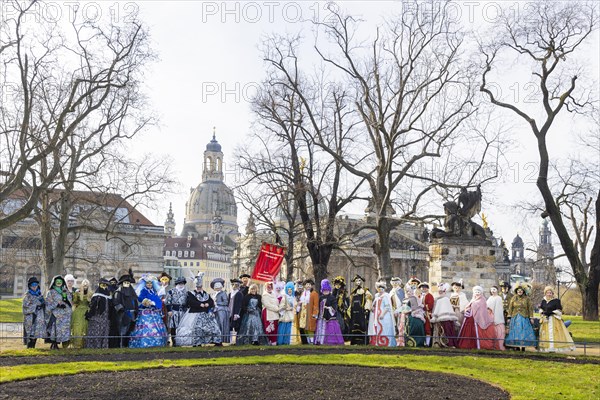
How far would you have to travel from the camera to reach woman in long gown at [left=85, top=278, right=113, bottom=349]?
1808 centimetres

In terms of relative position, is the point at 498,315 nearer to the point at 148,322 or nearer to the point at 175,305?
the point at 175,305

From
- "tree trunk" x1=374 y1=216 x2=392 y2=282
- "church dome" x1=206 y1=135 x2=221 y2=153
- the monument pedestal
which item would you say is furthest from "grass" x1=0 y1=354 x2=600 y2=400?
"church dome" x1=206 y1=135 x2=221 y2=153

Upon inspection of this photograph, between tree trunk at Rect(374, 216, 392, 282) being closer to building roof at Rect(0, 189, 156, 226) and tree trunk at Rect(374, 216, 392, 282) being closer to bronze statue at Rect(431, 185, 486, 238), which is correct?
bronze statue at Rect(431, 185, 486, 238)

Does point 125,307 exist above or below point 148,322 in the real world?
above

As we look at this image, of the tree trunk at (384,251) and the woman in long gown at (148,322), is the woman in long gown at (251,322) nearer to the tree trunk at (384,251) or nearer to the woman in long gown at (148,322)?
the woman in long gown at (148,322)

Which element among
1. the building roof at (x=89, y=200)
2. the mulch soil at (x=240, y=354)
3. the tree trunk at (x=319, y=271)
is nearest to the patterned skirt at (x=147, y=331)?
the mulch soil at (x=240, y=354)

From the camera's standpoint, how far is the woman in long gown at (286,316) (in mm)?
20016

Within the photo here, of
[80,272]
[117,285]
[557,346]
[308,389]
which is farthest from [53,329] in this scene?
[80,272]

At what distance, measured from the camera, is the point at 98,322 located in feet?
59.5

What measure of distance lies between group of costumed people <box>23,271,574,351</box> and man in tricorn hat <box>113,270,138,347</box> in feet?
0.08

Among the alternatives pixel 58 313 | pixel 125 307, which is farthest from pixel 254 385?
pixel 58 313

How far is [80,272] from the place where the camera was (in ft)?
265

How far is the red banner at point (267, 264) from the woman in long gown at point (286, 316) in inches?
33.0

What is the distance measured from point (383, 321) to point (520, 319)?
3523 millimetres
